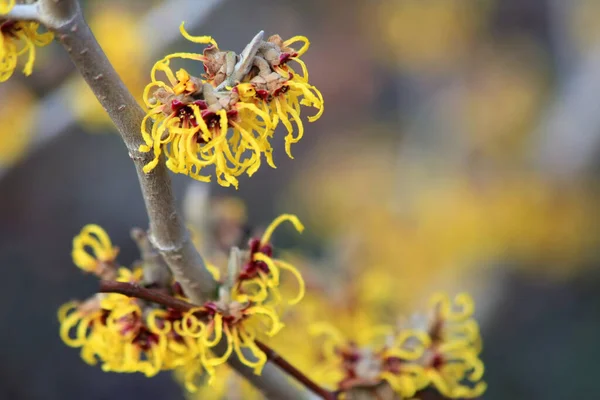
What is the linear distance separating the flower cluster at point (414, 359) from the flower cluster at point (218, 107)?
41 centimetres

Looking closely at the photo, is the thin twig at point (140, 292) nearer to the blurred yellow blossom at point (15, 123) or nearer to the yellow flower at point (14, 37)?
the yellow flower at point (14, 37)

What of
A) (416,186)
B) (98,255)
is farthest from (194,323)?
(416,186)

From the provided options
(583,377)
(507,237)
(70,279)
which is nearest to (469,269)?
(507,237)

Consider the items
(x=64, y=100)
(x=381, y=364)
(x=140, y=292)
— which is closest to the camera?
(x=140, y=292)

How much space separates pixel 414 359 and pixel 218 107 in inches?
20.0

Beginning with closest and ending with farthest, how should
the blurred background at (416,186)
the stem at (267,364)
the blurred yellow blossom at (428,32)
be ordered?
the stem at (267,364), the blurred background at (416,186), the blurred yellow blossom at (428,32)

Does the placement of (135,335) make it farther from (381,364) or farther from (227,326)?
(381,364)

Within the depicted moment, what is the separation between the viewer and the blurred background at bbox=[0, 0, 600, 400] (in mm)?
3186

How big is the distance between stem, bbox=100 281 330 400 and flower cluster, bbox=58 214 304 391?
0.6 inches

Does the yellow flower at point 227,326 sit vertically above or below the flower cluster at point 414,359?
below

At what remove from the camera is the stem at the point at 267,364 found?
0.73 m

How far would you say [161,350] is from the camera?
0.81 metres

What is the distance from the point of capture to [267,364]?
2.87ft

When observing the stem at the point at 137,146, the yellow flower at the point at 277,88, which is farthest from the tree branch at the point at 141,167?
the yellow flower at the point at 277,88
